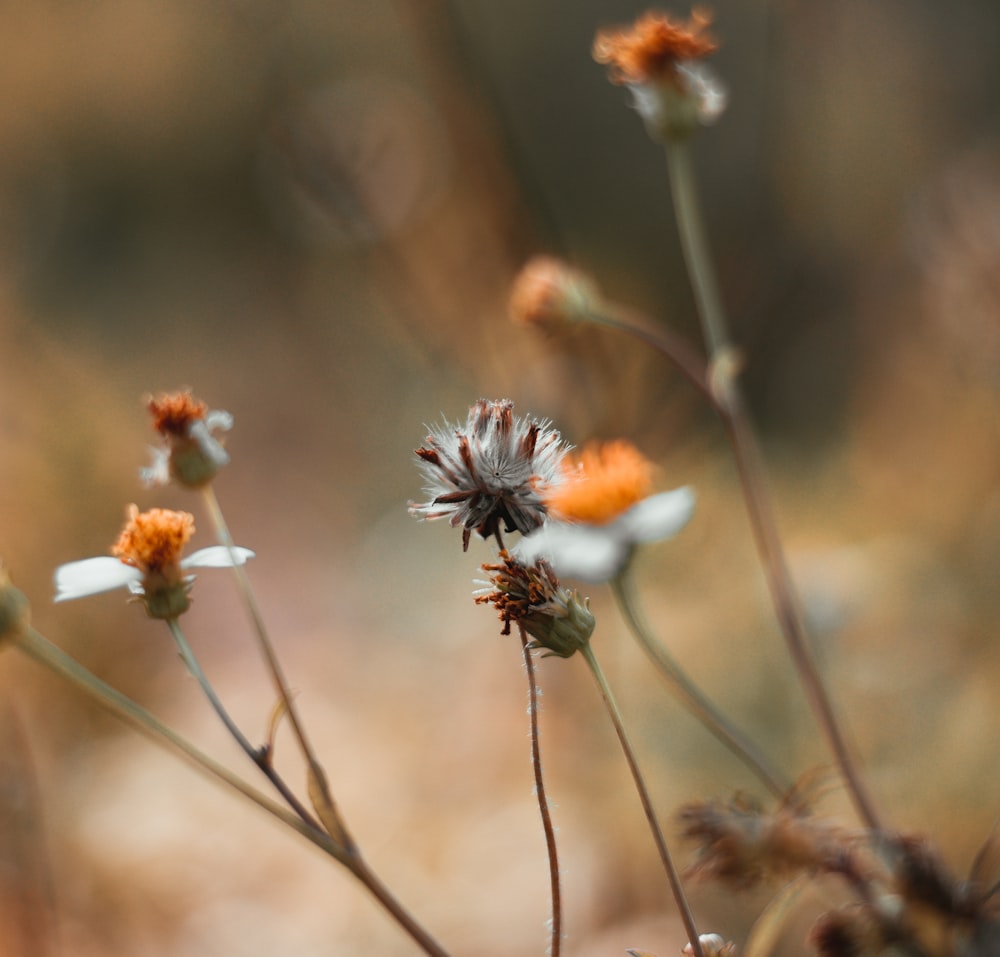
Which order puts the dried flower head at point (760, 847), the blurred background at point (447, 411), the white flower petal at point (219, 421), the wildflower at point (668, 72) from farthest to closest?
the blurred background at point (447, 411) < the wildflower at point (668, 72) < the white flower petal at point (219, 421) < the dried flower head at point (760, 847)

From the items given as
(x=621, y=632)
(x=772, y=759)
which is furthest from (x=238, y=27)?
(x=772, y=759)

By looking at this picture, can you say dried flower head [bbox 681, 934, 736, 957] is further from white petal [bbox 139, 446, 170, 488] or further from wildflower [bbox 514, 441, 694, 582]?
white petal [bbox 139, 446, 170, 488]

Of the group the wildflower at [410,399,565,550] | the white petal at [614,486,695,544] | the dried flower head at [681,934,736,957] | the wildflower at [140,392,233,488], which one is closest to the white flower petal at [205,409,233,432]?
the wildflower at [140,392,233,488]

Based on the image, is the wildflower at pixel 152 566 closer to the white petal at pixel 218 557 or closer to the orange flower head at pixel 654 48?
the white petal at pixel 218 557

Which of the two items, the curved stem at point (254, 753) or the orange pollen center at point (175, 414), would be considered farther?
the orange pollen center at point (175, 414)

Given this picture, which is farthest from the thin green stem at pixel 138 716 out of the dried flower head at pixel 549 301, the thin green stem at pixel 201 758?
the dried flower head at pixel 549 301
